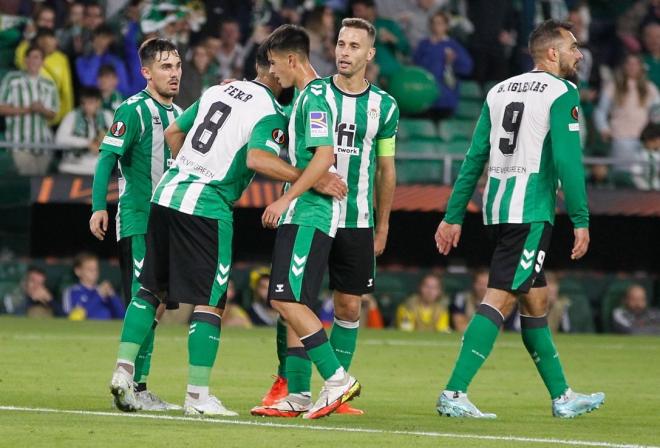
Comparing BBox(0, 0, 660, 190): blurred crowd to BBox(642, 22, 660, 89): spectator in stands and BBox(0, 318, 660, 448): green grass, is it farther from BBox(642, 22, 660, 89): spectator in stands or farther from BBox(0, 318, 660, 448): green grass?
BBox(0, 318, 660, 448): green grass

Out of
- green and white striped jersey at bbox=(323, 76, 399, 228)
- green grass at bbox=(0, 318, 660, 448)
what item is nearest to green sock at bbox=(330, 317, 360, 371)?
green grass at bbox=(0, 318, 660, 448)

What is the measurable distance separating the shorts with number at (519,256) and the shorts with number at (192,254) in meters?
1.53

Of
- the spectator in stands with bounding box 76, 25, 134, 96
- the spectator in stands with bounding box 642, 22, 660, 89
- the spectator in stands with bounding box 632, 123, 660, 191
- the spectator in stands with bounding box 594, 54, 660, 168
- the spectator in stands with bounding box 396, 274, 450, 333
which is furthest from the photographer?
the spectator in stands with bounding box 642, 22, 660, 89

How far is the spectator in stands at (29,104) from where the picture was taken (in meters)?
17.2

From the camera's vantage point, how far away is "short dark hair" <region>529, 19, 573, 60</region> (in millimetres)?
8680

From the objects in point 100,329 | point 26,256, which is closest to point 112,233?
point 26,256

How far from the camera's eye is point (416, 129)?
64.0 feet

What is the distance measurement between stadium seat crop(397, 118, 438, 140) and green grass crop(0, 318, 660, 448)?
364cm

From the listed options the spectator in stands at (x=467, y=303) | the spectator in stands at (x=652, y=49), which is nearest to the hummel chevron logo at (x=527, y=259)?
the spectator in stands at (x=467, y=303)

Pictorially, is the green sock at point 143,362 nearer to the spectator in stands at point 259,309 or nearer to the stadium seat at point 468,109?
the spectator in stands at point 259,309

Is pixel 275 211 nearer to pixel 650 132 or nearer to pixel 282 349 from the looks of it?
pixel 282 349

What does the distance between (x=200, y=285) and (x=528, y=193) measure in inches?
75.2

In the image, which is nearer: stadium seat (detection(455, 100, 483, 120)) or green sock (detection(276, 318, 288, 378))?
green sock (detection(276, 318, 288, 378))

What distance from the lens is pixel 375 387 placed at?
10617 mm
